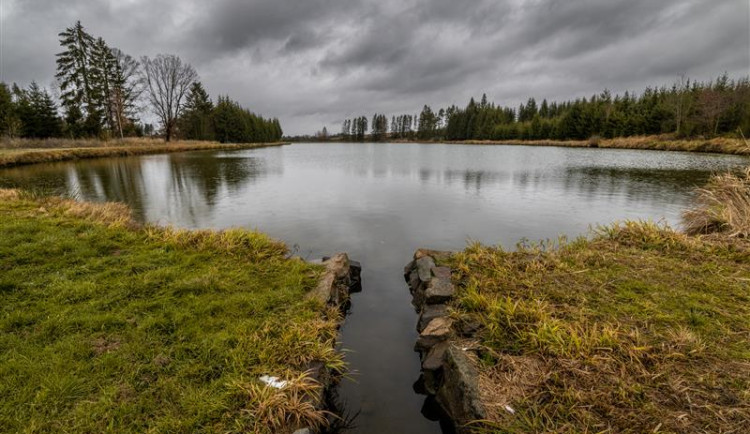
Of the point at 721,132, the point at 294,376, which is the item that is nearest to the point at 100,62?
the point at 294,376

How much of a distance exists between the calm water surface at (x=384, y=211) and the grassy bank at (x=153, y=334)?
0.85 meters

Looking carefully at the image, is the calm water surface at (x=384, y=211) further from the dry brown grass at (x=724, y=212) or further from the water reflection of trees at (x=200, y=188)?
the dry brown grass at (x=724, y=212)

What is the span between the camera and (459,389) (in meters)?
3.49

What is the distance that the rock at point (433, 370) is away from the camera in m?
4.09

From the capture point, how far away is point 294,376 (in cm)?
356

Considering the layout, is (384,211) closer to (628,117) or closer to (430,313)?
(430,313)

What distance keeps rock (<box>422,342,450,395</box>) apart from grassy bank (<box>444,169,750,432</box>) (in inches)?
20.1

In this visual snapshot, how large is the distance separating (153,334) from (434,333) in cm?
366

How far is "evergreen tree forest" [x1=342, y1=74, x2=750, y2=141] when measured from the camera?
46469 millimetres

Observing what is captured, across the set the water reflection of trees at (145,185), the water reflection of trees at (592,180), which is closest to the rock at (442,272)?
the water reflection of trees at (145,185)

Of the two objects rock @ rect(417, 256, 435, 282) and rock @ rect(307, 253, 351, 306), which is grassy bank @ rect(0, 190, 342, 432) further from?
rock @ rect(417, 256, 435, 282)

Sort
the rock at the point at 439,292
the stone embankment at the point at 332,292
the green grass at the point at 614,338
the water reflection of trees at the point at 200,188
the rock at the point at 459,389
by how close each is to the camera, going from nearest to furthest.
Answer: the green grass at the point at 614,338 → the rock at the point at 459,389 → the stone embankment at the point at 332,292 → the rock at the point at 439,292 → the water reflection of trees at the point at 200,188

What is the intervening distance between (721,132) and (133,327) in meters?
69.2

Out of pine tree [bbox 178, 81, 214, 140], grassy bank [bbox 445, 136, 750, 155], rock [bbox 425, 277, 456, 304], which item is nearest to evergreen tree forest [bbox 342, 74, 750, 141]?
grassy bank [bbox 445, 136, 750, 155]
